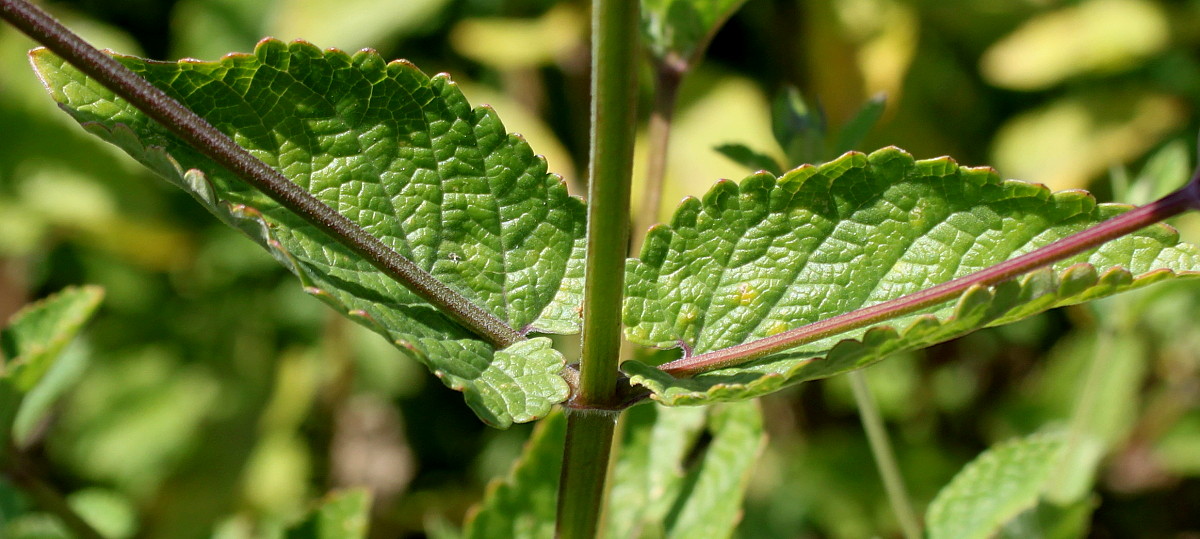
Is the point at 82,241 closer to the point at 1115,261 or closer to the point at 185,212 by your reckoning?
the point at 185,212

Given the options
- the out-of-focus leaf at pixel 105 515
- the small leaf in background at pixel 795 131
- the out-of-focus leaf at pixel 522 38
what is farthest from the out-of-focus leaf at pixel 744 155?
the out-of-focus leaf at pixel 522 38

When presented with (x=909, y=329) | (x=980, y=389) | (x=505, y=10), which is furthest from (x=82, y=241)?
(x=909, y=329)

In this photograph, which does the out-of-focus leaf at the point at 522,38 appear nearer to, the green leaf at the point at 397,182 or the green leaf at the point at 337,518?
the green leaf at the point at 337,518

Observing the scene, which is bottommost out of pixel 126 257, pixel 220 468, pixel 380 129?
pixel 220 468

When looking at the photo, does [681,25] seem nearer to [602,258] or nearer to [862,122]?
[862,122]

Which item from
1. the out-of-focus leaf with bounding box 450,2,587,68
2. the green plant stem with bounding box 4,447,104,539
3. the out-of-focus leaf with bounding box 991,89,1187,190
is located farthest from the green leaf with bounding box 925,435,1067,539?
the out-of-focus leaf with bounding box 450,2,587,68

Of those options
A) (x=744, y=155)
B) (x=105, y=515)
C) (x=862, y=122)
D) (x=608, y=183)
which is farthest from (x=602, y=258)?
(x=105, y=515)
